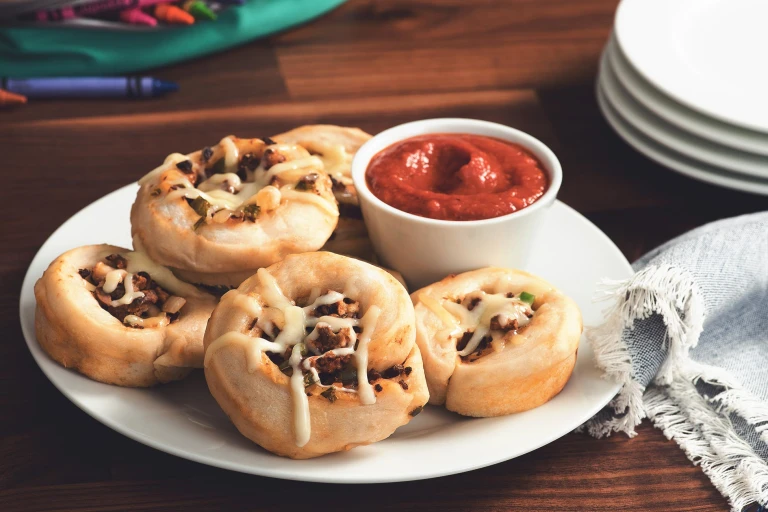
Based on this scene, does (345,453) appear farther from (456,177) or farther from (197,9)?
(197,9)

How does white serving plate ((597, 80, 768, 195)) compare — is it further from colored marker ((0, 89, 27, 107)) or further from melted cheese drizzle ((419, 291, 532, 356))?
colored marker ((0, 89, 27, 107))

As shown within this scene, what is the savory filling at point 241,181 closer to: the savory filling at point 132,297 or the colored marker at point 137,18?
the savory filling at point 132,297

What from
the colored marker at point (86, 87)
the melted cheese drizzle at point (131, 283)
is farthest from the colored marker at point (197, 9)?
the melted cheese drizzle at point (131, 283)

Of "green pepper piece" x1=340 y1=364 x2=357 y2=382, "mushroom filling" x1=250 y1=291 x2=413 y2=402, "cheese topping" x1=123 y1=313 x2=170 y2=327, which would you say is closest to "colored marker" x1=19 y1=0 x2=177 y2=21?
"cheese topping" x1=123 y1=313 x2=170 y2=327

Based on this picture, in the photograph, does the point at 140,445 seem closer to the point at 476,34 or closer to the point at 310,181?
the point at 310,181

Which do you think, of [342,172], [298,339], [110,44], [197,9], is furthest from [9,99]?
[298,339]

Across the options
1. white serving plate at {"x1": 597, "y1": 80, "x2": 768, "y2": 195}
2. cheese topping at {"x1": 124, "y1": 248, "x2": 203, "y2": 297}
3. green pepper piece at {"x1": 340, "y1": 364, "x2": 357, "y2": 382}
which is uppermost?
green pepper piece at {"x1": 340, "y1": 364, "x2": 357, "y2": 382}
